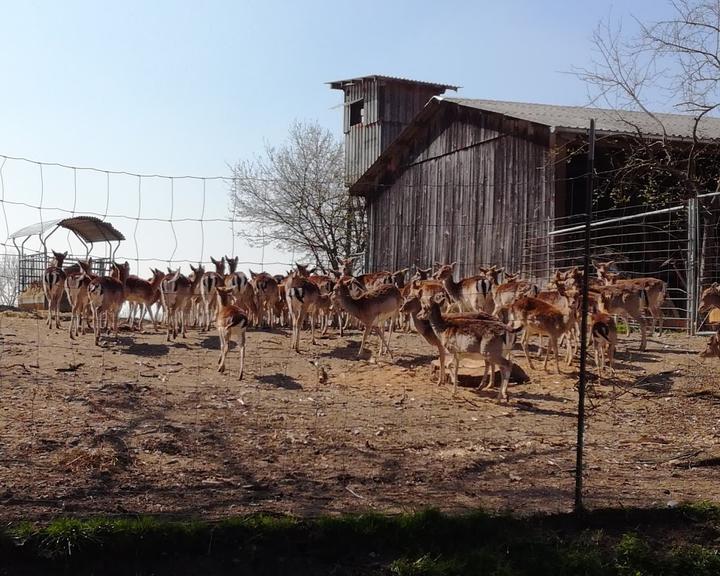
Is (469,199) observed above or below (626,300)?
above

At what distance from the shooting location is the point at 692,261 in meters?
17.0

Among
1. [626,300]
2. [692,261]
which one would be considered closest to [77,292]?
[626,300]

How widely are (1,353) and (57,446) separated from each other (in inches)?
241

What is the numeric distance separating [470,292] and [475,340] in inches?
230

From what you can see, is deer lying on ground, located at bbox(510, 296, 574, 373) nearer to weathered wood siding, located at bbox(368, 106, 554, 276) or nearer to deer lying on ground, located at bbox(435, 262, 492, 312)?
deer lying on ground, located at bbox(435, 262, 492, 312)

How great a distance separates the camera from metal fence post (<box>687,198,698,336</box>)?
17000mm

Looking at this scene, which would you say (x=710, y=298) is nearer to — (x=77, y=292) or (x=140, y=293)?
(x=140, y=293)

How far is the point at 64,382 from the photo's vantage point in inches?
462

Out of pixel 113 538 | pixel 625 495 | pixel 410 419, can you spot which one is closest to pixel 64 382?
pixel 410 419

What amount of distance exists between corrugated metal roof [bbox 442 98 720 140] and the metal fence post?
4.15 metres

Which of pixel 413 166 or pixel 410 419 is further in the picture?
pixel 413 166

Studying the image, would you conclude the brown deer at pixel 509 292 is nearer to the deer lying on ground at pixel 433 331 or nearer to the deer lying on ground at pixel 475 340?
the deer lying on ground at pixel 433 331

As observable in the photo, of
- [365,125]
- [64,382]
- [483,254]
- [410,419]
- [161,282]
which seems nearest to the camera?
[410,419]

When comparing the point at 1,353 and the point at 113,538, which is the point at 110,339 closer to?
the point at 1,353
